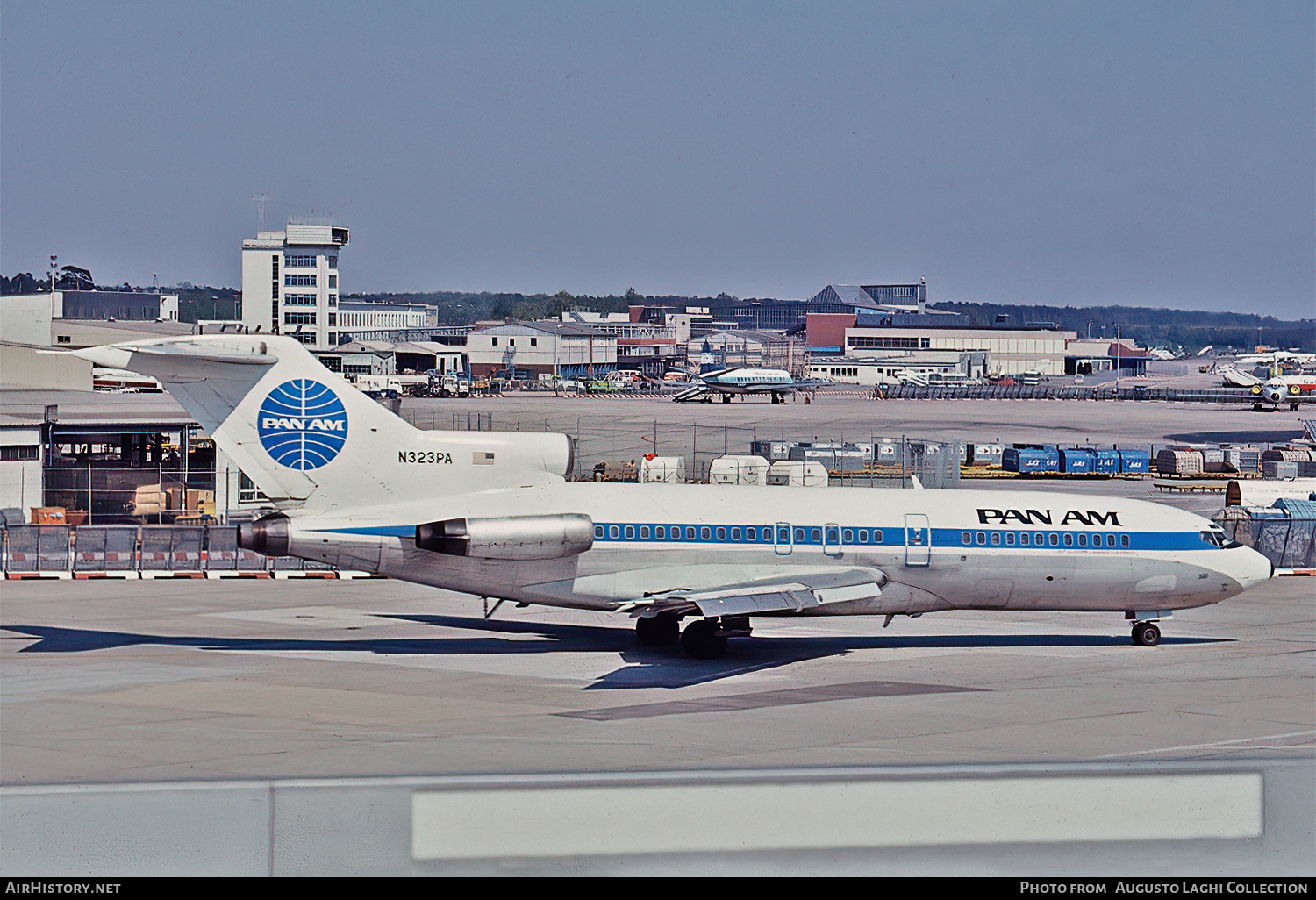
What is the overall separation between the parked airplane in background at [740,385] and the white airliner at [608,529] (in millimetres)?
96390

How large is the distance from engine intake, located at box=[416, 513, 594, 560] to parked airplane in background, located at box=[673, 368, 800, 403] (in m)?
98.8

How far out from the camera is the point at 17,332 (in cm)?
6372

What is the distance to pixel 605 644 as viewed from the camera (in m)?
27.1

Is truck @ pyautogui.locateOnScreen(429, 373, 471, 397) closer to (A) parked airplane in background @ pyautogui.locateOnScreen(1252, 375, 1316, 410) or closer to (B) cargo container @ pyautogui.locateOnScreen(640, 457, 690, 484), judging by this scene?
(A) parked airplane in background @ pyautogui.locateOnScreen(1252, 375, 1316, 410)

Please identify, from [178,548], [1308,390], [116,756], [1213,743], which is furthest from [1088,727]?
[1308,390]

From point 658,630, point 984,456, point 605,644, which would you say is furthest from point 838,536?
point 984,456

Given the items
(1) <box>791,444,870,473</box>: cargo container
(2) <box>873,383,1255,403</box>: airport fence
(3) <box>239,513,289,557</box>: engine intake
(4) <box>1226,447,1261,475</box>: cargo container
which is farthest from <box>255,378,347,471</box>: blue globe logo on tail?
(2) <box>873,383,1255,403</box>: airport fence

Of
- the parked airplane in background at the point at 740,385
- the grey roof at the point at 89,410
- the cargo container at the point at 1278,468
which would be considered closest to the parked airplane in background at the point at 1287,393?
the parked airplane in background at the point at 740,385

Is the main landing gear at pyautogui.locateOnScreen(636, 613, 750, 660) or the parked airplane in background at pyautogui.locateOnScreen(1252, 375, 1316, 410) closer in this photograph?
the main landing gear at pyautogui.locateOnScreen(636, 613, 750, 660)

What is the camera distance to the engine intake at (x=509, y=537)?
2441 centimetres

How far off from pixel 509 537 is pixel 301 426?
14.9 ft

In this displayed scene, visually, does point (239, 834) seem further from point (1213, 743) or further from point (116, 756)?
point (1213, 743)

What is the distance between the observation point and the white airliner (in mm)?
24562

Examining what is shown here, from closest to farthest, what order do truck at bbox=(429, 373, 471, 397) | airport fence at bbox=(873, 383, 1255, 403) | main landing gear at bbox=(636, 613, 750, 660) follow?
1. main landing gear at bbox=(636, 613, 750, 660)
2. truck at bbox=(429, 373, 471, 397)
3. airport fence at bbox=(873, 383, 1255, 403)
